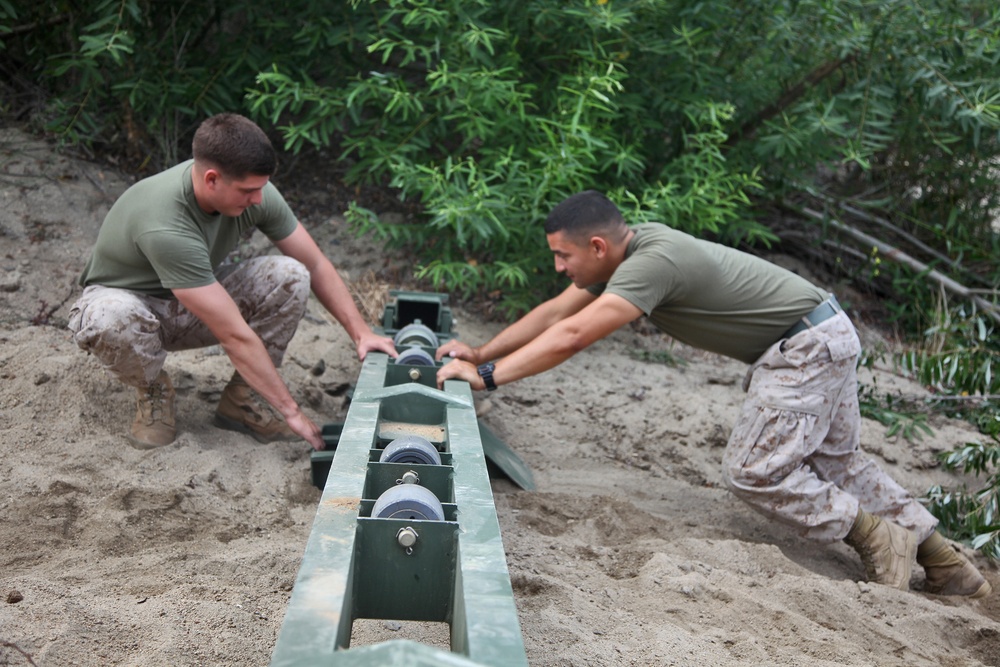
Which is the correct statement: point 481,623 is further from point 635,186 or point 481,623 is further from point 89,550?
point 635,186

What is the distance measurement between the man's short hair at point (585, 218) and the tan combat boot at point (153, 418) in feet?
5.92

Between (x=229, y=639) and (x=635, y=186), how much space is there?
4201 mm

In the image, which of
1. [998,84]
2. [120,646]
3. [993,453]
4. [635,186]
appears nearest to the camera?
[120,646]

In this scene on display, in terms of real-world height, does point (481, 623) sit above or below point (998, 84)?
below

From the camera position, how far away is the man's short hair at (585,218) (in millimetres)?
3812

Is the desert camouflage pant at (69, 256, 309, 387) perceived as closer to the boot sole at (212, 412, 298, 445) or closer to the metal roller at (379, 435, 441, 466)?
the boot sole at (212, 412, 298, 445)

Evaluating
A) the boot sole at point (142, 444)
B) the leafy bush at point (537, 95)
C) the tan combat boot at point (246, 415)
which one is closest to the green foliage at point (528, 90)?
the leafy bush at point (537, 95)

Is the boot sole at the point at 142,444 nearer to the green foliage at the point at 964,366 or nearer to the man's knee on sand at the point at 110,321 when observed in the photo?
the man's knee on sand at the point at 110,321

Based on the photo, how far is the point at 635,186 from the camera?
19.5ft

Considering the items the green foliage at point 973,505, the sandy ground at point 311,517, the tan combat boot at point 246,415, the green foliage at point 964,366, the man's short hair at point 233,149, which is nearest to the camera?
the sandy ground at point 311,517

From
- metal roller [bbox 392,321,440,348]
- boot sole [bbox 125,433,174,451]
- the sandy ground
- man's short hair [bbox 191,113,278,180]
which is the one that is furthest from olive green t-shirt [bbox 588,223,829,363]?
boot sole [bbox 125,433,174,451]

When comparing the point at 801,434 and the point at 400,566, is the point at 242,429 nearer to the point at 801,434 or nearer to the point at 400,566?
the point at 400,566

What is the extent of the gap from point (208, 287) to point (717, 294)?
2068mm

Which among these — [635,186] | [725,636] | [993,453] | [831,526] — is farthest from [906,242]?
[725,636]
